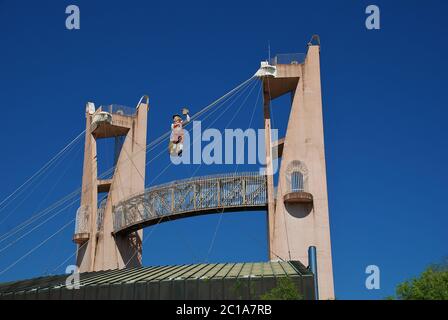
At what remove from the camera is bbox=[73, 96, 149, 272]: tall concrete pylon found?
71875 mm

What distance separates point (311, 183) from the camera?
58750 mm

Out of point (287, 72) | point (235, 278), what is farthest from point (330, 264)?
point (235, 278)

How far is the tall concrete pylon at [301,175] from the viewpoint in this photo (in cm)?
5691

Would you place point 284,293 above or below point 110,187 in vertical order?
below

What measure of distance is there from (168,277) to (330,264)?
20.5 meters

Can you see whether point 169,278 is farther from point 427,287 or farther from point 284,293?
point 427,287

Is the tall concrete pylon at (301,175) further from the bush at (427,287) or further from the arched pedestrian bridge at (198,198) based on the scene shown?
the bush at (427,287)

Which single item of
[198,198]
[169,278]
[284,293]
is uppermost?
[198,198]

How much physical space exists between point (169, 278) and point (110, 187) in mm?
37962

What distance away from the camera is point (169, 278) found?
38.6 m

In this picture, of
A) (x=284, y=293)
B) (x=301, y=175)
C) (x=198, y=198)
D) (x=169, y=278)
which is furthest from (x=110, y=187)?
(x=284, y=293)

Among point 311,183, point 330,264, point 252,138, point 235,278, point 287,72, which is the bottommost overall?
point 235,278
